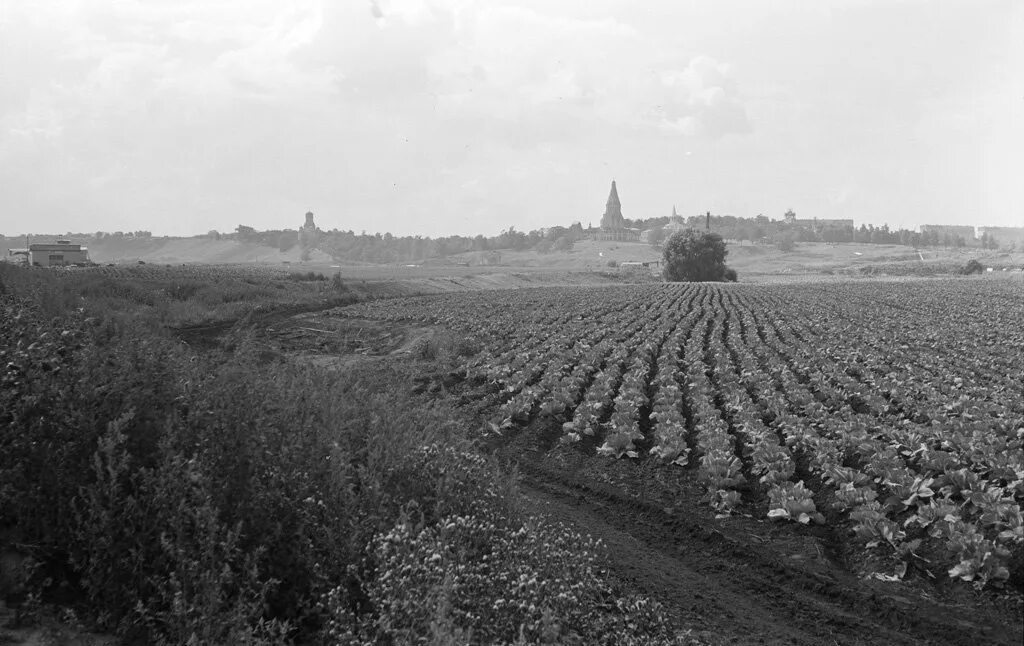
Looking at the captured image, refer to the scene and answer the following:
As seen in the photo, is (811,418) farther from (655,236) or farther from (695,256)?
(655,236)

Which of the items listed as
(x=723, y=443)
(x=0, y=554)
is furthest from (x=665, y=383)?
(x=0, y=554)

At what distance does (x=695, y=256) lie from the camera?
8506cm

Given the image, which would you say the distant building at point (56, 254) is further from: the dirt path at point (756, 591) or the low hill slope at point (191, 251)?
the low hill slope at point (191, 251)

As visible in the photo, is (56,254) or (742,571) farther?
(56,254)

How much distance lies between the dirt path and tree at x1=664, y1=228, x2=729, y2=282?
259ft

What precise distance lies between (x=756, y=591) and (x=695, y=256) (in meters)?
81.0

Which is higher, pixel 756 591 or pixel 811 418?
pixel 811 418

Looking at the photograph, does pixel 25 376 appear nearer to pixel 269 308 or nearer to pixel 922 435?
pixel 922 435

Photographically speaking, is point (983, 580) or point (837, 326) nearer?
point (983, 580)

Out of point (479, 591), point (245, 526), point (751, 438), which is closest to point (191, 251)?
point (751, 438)

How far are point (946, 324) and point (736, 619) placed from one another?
25.3 meters

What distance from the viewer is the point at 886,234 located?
19525 centimetres

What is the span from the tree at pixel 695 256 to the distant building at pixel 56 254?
60445 millimetres

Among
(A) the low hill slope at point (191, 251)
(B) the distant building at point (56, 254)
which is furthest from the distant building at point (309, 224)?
(B) the distant building at point (56, 254)
